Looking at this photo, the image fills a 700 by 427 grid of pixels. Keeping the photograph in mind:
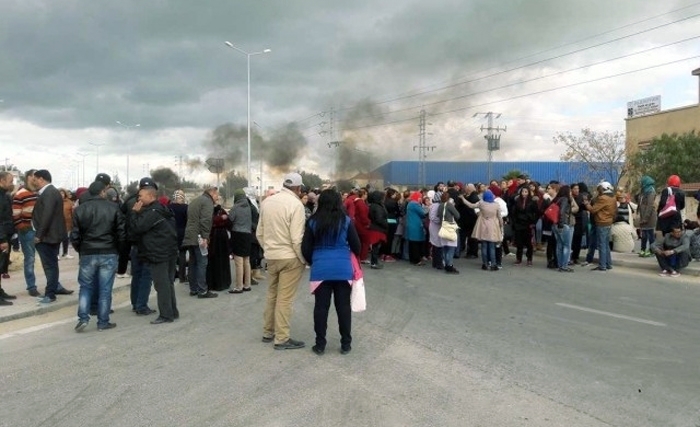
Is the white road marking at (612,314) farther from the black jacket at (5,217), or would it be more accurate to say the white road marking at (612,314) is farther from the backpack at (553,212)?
the black jacket at (5,217)

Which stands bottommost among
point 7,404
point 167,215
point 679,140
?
point 7,404

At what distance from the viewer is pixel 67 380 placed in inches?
195

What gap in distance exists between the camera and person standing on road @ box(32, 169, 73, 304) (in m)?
7.79

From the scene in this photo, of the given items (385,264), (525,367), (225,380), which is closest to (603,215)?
(385,264)

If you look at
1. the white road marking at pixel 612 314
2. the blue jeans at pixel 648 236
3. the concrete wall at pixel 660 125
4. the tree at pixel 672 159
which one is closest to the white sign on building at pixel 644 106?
the concrete wall at pixel 660 125

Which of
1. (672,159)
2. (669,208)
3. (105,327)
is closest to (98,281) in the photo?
(105,327)

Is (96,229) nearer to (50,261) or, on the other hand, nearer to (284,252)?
(50,261)

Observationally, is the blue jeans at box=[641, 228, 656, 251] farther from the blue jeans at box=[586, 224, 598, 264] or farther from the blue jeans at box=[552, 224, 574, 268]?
the blue jeans at box=[552, 224, 574, 268]

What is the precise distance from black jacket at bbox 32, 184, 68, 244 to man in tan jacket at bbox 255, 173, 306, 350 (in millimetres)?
3716

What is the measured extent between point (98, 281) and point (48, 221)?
5.36ft

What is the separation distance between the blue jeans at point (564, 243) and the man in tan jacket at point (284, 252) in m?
7.35

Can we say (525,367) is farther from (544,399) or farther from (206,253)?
(206,253)

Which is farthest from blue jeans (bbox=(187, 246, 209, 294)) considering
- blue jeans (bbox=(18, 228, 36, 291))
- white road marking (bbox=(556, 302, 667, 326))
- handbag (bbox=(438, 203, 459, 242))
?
white road marking (bbox=(556, 302, 667, 326))

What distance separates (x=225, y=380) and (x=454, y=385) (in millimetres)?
1955
